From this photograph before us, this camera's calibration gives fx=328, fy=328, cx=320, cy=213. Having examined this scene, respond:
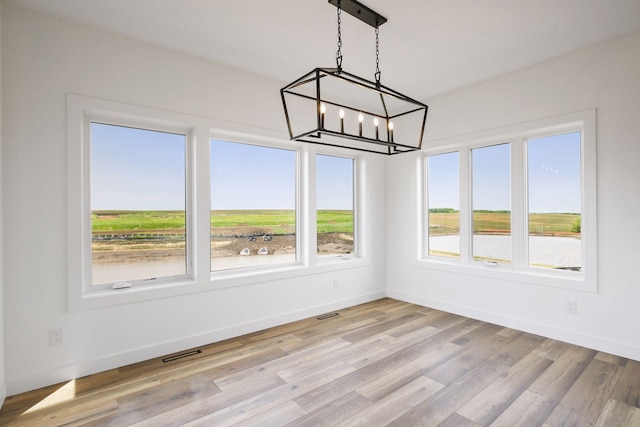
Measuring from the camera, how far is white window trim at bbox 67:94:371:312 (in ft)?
8.75

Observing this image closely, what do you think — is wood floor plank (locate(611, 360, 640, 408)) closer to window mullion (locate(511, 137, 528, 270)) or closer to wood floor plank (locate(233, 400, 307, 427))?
window mullion (locate(511, 137, 528, 270))

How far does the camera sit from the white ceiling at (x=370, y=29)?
247 centimetres

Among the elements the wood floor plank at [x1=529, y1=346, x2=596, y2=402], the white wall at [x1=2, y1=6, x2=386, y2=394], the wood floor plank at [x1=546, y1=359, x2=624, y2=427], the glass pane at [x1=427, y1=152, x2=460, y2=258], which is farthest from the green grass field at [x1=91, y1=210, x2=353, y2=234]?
the wood floor plank at [x1=546, y1=359, x2=624, y2=427]

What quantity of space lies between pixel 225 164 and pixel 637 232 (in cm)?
404

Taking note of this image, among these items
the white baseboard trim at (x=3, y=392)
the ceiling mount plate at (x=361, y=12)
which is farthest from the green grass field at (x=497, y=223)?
the white baseboard trim at (x=3, y=392)

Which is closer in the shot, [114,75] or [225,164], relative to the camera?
[114,75]

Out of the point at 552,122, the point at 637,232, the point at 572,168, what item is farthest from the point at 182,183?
the point at 637,232

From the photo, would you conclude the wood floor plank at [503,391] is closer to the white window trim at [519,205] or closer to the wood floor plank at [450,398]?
the wood floor plank at [450,398]

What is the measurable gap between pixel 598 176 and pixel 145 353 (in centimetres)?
454

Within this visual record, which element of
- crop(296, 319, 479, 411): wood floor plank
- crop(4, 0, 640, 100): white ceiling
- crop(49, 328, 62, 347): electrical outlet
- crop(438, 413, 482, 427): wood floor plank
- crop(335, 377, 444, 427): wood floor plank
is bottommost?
crop(438, 413, 482, 427): wood floor plank

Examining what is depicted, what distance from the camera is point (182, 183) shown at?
3387 mm

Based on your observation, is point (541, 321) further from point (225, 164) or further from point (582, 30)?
point (225, 164)

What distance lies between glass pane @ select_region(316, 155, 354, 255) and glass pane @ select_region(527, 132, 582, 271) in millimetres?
2276

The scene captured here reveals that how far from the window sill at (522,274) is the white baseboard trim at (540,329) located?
1.44 feet
